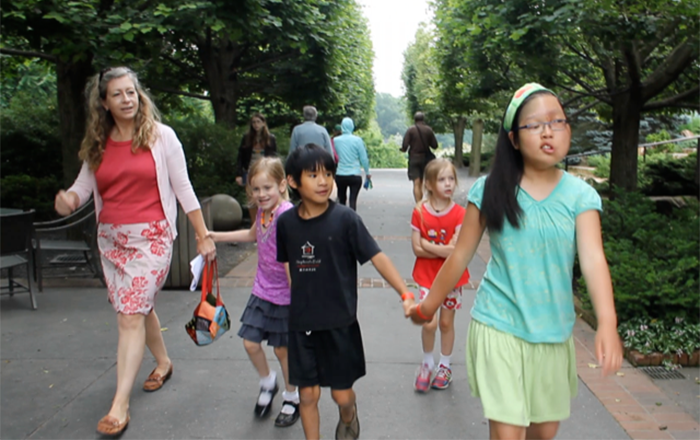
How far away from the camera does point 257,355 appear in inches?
153

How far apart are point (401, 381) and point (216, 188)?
8.33 metres

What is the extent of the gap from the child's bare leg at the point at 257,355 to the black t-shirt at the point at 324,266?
0.76 m

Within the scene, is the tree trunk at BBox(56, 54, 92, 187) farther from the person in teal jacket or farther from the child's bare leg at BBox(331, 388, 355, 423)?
the child's bare leg at BBox(331, 388, 355, 423)

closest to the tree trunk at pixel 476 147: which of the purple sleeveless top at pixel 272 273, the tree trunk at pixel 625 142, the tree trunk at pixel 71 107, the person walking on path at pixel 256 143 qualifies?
the tree trunk at pixel 625 142

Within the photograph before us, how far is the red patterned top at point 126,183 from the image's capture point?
3.80 metres

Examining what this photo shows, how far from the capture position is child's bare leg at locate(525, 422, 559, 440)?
8.63 feet

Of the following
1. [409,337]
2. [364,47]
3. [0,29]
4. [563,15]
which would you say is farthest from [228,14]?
[364,47]

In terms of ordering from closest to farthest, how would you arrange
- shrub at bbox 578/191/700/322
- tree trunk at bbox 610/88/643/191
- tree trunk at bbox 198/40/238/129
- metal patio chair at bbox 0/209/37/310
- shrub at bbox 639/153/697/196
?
shrub at bbox 578/191/700/322, metal patio chair at bbox 0/209/37/310, tree trunk at bbox 610/88/643/191, shrub at bbox 639/153/697/196, tree trunk at bbox 198/40/238/129

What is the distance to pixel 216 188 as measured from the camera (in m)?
12.3

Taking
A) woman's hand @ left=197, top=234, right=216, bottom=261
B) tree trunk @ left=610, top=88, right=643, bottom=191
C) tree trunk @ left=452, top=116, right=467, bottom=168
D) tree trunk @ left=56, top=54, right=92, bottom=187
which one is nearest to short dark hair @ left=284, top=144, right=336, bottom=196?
woman's hand @ left=197, top=234, right=216, bottom=261

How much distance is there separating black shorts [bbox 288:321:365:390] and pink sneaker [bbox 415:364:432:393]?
4.16 feet

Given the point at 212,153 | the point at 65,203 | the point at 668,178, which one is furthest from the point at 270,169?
the point at 668,178

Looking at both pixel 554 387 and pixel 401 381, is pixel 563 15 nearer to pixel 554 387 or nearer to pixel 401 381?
pixel 401 381

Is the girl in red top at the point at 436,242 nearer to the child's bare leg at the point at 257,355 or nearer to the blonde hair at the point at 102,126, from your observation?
the child's bare leg at the point at 257,355
